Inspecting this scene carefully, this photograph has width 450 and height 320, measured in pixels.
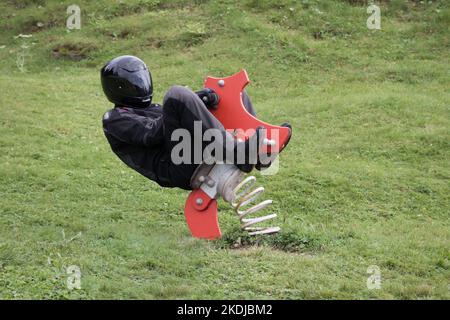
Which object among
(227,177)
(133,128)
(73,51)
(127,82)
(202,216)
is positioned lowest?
(73,51)

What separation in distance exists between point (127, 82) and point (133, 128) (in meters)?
0.43

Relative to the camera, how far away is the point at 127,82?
6.23 meters

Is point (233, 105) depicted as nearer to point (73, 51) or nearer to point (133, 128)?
point (133, 128)

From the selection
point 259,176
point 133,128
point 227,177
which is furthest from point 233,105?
point 259,176

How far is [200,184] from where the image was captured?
6176mm

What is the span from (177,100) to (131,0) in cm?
1022

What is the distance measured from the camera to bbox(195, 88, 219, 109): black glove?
6367mm

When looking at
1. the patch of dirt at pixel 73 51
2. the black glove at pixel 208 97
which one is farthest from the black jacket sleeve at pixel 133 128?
the patch of dirt at pixel 73 51

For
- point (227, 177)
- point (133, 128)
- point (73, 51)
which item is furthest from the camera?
point (73, 51)

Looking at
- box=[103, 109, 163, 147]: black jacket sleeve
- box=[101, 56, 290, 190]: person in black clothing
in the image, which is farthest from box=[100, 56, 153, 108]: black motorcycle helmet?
box=[103, 109, 163, 147]: black jacket sleeve

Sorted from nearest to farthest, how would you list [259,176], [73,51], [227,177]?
[227,177]
[259,176]
[73,51]

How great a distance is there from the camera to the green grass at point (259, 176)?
5562 millimetres

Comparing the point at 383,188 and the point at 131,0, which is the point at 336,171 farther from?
the point at 131,0

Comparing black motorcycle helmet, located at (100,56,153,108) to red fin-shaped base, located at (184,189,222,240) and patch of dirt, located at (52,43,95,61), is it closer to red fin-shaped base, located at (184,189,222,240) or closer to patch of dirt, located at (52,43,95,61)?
red fin-shaped base, located at (184,189,222,240)
